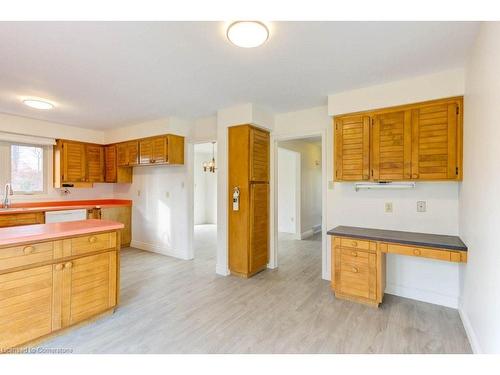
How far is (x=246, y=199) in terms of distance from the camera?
3.38 metres

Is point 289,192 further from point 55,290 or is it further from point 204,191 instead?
point 55,290

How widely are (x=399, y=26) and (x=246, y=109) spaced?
1975 millimetres

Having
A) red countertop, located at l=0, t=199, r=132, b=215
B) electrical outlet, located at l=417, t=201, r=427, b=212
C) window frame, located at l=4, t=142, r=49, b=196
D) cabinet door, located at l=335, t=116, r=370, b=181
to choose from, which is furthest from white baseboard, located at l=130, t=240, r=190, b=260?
electrical outlet, located at l=417, t=201, r=427, b=212

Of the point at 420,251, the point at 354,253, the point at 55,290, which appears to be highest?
the point at 420,251

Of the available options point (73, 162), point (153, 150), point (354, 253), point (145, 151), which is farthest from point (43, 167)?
point (354, 253)

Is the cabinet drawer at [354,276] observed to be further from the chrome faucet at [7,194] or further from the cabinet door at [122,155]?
the chrome faucet at [7,194]

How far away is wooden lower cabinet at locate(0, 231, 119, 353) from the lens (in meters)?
1.74

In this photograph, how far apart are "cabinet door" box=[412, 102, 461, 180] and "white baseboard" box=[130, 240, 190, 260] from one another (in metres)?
3.70

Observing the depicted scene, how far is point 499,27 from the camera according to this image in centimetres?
135

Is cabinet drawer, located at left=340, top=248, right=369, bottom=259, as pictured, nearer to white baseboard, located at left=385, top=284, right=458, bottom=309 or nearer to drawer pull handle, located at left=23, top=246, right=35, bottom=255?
white baseboard, located at left=385, top=284, right=458, bottom=309

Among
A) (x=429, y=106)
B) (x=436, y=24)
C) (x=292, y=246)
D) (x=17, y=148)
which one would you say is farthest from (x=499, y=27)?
(x=17, y=148)

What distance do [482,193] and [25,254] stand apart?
3.29 meters

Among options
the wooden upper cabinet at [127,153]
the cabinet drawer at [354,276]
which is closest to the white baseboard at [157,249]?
the wooden upper cabinet at [127,153]

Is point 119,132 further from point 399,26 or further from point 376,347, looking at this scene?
point 376,347
